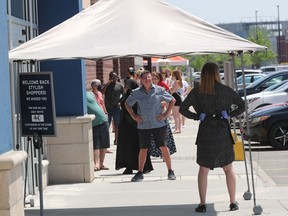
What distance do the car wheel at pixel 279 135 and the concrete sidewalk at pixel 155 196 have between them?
3.25 m

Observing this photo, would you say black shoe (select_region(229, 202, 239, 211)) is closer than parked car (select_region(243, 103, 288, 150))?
Yes

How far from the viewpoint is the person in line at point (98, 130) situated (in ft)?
48.6

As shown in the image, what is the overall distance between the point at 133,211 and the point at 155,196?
1338 mm

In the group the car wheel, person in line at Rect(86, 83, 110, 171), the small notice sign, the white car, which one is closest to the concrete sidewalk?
person in line at Rect(86, 83, 110, 171)

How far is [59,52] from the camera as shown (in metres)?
9.88

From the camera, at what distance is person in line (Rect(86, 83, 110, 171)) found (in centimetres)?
1481

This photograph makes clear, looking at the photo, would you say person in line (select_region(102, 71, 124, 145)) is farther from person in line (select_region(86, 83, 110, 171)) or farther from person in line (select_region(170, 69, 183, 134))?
person in line (select_region(86, 83, 110, 171))

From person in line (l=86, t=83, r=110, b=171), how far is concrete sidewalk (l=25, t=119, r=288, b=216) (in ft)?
1.29

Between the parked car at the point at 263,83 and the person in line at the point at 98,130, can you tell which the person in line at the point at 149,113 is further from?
the parked car at the point at 263,83

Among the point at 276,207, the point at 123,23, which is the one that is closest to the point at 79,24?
the point at 123,23

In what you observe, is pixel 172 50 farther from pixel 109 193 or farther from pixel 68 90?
pixel 68 90

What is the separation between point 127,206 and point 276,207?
193 centimetres

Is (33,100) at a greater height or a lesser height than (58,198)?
greater

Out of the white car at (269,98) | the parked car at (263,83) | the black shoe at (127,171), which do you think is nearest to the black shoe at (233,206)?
the black shoe at (127,171)
